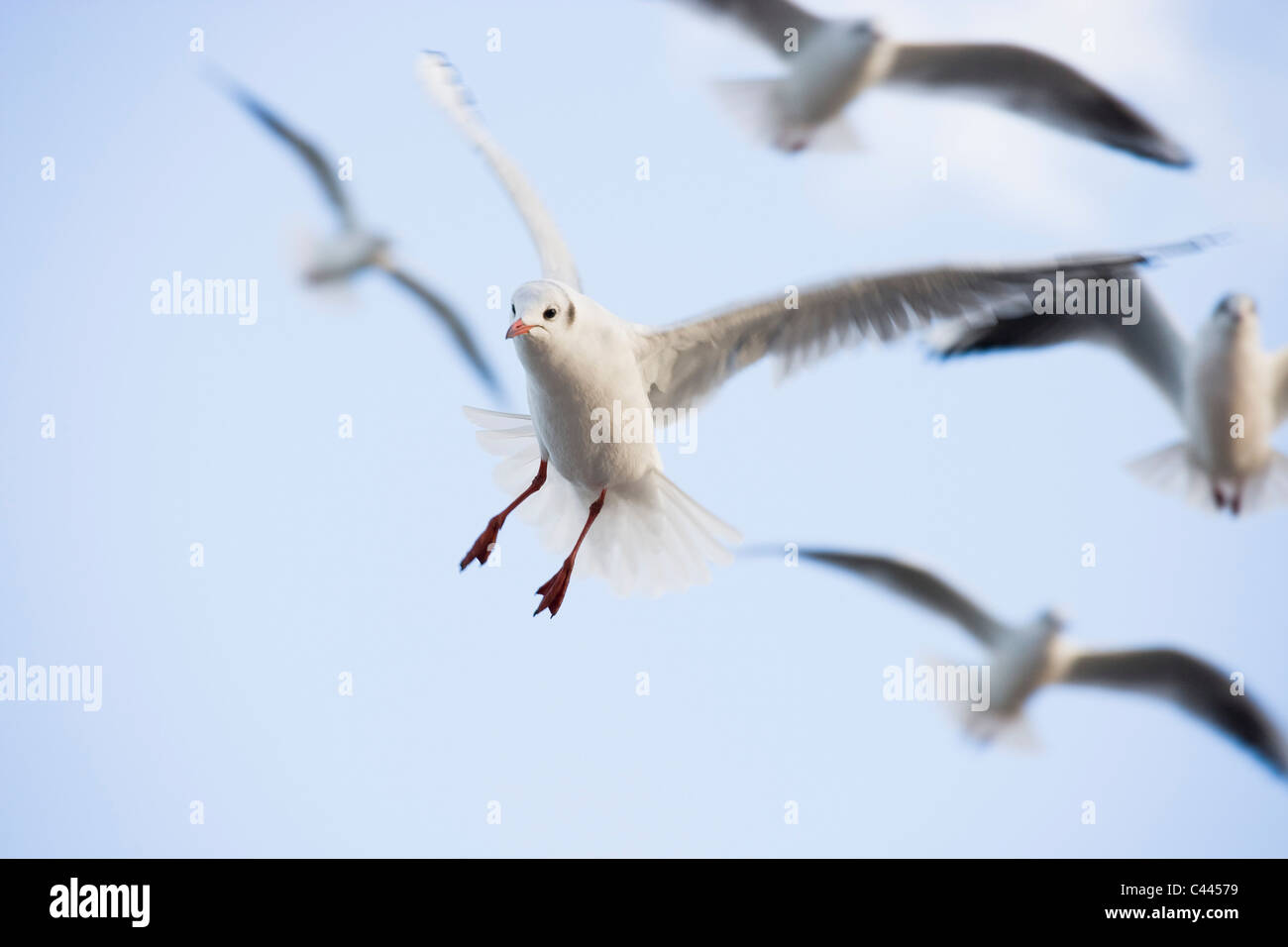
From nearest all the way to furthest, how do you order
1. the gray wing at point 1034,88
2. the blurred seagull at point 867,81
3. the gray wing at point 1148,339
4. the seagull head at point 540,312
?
the seagull head at point 540,312, the gray wing at point 1034,88, the blurred seagull at point 867,81, the gray wing at point 1148,339

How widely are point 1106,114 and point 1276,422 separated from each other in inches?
41.8

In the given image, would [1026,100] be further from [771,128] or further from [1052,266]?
[1052,266]

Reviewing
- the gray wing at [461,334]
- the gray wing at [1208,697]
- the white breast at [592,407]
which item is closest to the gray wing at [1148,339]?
the gray wing at [1208,697]

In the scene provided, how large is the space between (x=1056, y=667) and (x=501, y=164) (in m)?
2.58

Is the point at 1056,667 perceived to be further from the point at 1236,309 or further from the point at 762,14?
the point at 762,14

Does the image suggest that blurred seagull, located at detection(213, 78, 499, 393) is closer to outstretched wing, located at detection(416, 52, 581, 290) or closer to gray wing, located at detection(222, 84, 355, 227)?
gray wing, located at detection(222, 84, 355, 227)

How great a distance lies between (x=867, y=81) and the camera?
4109 mm

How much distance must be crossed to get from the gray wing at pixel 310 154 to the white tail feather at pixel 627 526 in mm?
2777

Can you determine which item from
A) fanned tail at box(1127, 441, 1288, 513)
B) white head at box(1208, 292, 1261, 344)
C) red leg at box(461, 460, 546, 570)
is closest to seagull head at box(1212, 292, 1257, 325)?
white head at box(1208, 292, 1261, 344)

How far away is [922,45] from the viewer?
4027 millimetres

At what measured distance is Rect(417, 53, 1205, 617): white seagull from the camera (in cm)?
208

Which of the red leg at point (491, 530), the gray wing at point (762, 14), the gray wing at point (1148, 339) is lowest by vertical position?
the red leg at point (491, 530)

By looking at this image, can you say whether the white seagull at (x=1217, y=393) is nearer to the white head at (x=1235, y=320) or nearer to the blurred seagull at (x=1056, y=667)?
the white head at (x=1235, y=320)

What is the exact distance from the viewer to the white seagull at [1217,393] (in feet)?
12.5
